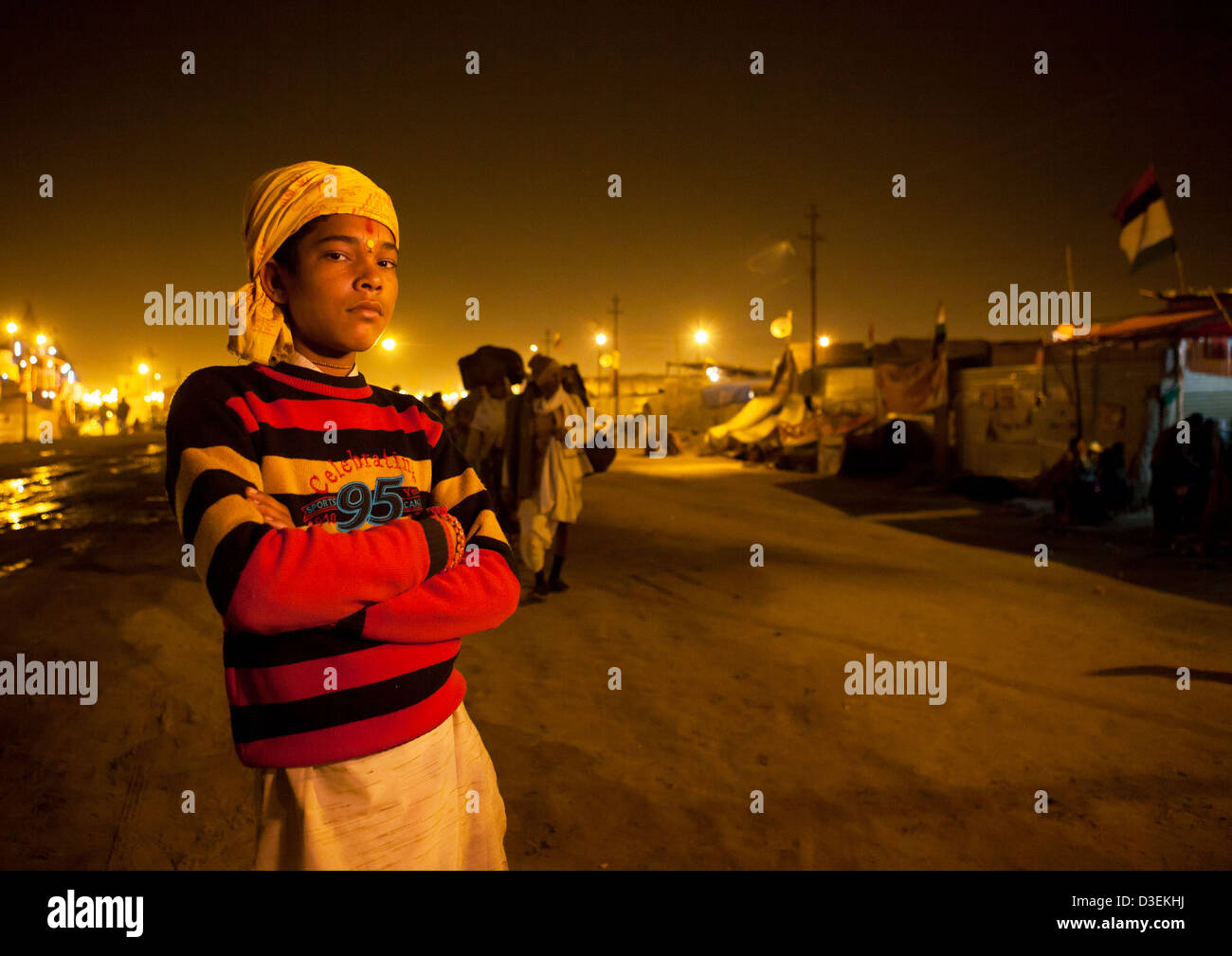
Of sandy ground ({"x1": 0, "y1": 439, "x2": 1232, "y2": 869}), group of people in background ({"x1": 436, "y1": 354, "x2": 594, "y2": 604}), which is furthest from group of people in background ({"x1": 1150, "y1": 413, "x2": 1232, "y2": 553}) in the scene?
group of people in background ({"x1": 436, "y1": 354, "x2": 594, "y2": 604})

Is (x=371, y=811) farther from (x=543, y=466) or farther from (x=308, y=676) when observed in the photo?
(x=543, y=466)

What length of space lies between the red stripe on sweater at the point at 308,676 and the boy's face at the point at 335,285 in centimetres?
61

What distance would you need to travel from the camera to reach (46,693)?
14.9ft

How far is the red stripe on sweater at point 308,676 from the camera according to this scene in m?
1.32

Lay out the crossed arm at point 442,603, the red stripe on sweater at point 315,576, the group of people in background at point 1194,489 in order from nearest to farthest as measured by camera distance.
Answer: the red stripe on sweater at point 315,576 < the crossed arm at point 442,603 < the group of people in background at point 1194,489

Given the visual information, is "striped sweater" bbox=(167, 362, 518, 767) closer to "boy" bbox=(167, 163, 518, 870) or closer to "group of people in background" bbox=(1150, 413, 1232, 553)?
"boy" bbox=(167, 163, 518, 870)

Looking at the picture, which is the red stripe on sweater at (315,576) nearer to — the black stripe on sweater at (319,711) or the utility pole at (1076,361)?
the black stripe on sweater at (319,711)

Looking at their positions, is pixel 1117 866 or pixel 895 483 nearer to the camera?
pixel 1117 866

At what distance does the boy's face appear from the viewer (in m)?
1.44

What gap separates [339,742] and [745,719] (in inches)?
134

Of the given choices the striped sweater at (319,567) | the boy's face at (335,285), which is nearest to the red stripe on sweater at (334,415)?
the striped sweater at (319,567)

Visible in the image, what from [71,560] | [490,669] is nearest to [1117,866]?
[490,669]
